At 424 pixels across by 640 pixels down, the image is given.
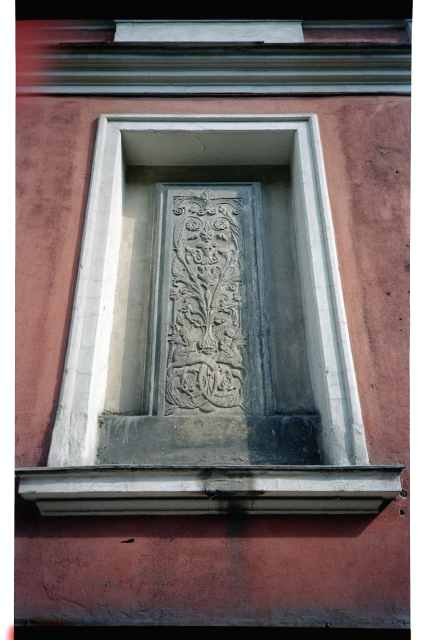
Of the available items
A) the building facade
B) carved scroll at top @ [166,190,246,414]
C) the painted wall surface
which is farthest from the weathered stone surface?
the painted wall surface

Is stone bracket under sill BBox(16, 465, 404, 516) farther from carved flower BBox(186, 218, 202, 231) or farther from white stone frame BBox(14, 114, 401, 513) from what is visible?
carved flower BBox(186, 218, 202, 231)

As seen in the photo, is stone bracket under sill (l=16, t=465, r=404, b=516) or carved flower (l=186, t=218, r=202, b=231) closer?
stone bracket under sill (l=16, t=465, r=404, b=516)

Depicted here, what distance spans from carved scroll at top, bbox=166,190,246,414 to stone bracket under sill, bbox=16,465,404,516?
622mm

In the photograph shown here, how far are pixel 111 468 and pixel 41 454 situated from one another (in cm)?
44

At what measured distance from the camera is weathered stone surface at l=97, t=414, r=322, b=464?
327 centimetres

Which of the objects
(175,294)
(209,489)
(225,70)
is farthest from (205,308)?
(225,70)

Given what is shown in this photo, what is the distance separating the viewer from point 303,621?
2.70 metres

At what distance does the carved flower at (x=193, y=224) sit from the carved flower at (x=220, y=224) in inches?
3.9

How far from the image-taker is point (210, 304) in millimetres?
3771

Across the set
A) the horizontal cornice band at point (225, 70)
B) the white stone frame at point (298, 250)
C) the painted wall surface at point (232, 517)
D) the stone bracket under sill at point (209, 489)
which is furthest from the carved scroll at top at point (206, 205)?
the stone bracket under sill at point (209, 489)

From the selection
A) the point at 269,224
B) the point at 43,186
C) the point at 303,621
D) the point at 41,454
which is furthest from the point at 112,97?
the point at 303,621

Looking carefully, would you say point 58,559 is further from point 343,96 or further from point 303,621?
point 343,96

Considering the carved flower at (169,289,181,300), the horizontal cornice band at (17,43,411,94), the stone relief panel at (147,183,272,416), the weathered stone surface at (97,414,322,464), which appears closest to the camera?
the weathered stone surface at (97,414,322,464)

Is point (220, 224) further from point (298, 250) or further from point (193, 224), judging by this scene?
point (298, 250)
